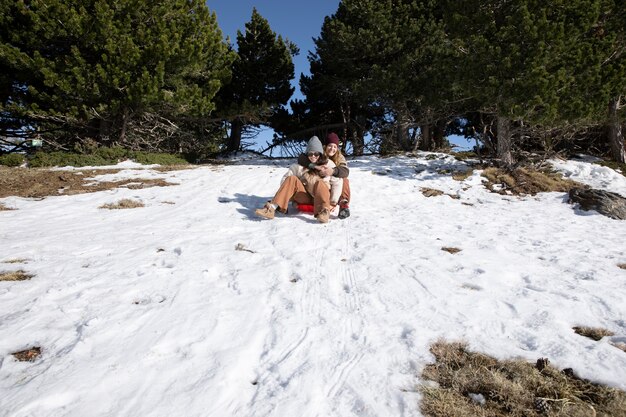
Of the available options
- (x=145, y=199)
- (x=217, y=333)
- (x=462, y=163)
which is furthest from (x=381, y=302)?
(x=462, y=163)

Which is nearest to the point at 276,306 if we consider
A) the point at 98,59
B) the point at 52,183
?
the point at 52,183

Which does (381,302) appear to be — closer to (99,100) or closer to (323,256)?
(323,256)

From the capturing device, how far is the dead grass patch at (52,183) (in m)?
6.28

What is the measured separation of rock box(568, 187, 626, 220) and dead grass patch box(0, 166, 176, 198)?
8531 mm

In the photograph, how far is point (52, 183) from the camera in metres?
6.93

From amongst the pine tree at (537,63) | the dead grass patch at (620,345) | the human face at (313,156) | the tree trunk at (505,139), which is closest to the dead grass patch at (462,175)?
the tree trunk at (505,139)

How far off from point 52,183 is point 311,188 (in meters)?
5.69

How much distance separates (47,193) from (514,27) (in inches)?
403

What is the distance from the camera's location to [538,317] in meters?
2.42

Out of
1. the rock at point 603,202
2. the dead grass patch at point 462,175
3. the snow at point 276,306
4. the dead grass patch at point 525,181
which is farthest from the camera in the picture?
the dead grass patch at point 462,175

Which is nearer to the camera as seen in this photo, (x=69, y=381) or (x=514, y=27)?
(x=69, y=381)

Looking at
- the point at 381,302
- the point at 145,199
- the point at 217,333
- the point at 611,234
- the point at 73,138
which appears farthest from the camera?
the point at 73,138

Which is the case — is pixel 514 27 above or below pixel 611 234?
above

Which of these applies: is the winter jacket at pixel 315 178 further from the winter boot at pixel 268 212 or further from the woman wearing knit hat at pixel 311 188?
the winter boot at pixel 268 212
